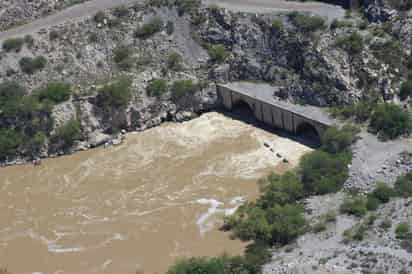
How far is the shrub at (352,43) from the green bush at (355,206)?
15166 millimetres

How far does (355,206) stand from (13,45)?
106 ft

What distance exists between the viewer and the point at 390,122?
56312 millimetres

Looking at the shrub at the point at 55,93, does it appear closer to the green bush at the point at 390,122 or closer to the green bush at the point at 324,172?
the green bush at the point at 324,172

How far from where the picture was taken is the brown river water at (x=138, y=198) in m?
50.8

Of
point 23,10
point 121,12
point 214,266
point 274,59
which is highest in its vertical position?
point 23,10

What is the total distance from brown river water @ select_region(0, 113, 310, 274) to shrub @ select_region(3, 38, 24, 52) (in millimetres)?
10676

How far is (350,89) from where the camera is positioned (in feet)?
198

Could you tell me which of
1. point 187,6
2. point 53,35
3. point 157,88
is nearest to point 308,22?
point 187,6

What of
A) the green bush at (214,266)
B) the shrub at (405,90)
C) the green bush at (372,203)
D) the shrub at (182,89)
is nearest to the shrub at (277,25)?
the shrub at (182,89)

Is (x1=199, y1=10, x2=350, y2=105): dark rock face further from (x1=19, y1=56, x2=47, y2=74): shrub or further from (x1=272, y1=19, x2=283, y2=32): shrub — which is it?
(x1=19, y1=56, x2=47, y2=74): shrub

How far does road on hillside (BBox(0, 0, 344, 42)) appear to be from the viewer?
66625mm

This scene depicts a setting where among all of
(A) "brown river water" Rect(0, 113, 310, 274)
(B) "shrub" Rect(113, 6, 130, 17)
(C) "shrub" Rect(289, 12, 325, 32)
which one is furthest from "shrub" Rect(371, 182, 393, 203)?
(B) "shrub" Rect(113, 6, 130, 17)

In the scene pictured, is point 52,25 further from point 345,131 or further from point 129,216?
point 345,131

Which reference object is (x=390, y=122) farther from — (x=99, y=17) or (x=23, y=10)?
(x=23, y=10)
